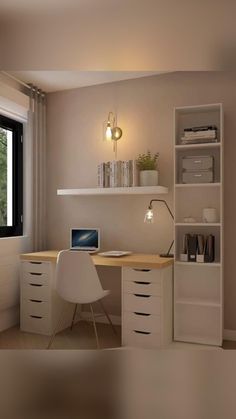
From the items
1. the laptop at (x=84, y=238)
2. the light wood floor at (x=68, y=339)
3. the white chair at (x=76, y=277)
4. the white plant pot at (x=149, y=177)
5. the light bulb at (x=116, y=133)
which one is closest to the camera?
the white chair at (x=76, y=277)

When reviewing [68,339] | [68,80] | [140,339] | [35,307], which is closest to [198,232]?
[140,339]

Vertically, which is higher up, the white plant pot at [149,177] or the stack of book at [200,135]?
the stack of book at [200,135]

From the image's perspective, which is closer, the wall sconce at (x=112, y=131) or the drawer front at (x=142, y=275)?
the drawer front at (x=142, y=275)

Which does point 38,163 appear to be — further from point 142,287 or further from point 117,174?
point 142,287

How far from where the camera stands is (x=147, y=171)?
9.96ft

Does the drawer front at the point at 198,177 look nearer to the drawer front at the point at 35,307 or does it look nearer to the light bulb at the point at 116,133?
the light bulb at the point at 116,133

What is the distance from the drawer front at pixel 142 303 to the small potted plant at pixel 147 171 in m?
0.93

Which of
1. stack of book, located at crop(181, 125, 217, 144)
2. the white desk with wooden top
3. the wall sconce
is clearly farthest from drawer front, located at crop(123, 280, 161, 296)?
the wall sconce

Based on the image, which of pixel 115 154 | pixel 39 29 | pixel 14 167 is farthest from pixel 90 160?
pixel 39 29

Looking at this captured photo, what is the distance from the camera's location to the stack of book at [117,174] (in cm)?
307

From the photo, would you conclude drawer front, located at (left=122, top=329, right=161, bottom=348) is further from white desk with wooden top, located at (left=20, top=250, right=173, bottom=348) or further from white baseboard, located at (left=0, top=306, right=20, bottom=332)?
white baseboard, located at (left=0, top=306, right=20, bottom=332)

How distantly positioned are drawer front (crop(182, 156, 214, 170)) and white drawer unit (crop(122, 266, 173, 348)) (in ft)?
2.63

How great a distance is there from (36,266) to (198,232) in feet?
4.44

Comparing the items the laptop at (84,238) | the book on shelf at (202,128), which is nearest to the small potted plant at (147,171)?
the book on shelf at (202,128)
